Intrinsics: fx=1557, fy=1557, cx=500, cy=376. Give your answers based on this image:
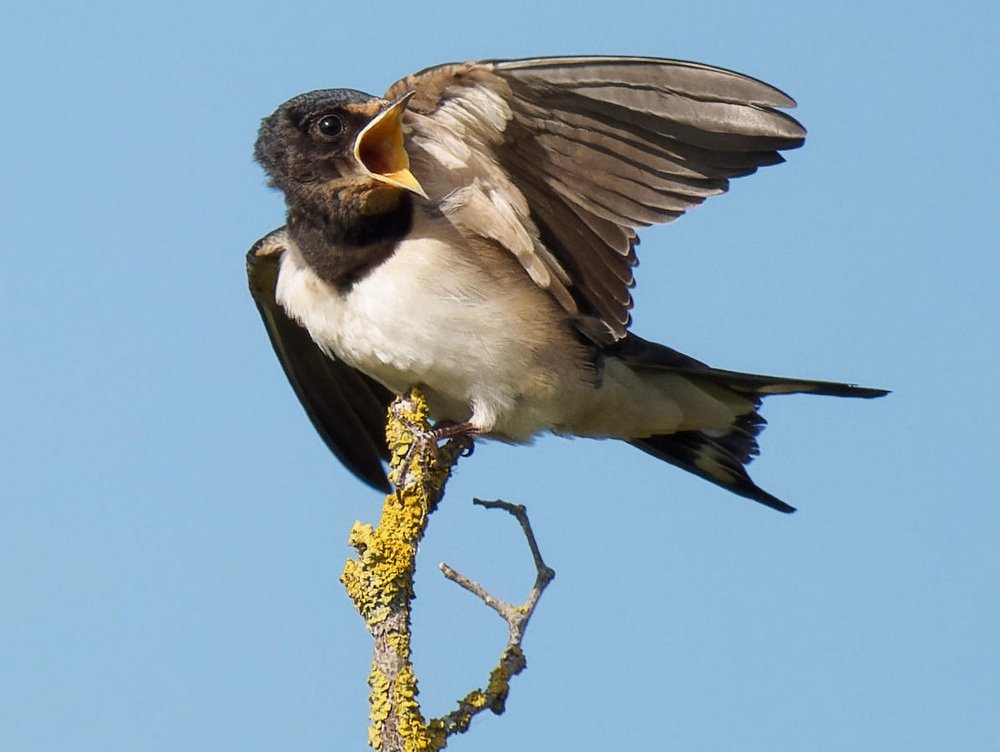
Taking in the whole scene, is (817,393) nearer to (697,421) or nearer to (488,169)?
(697,421)

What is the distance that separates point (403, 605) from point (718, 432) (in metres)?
2.52

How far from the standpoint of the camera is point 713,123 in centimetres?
461

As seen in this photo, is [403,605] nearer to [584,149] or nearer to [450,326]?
[450,326]

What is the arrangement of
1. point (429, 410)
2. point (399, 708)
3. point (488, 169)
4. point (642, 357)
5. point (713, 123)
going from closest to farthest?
point (399, 708)
point (713, 123)
point (488, 169)
point (429, 410)
point (642, 357)

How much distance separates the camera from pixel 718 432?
6.18 meters

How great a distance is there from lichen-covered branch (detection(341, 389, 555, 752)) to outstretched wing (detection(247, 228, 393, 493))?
6.32 ft

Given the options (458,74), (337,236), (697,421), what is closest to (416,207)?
(337,236)

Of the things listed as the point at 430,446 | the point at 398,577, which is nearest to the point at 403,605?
the point at 398,577

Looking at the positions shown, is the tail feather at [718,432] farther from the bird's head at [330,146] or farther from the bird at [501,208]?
the bird's head at [330,146]

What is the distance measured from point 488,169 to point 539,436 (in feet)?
3.45

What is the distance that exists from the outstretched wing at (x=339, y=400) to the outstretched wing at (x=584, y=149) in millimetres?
1441

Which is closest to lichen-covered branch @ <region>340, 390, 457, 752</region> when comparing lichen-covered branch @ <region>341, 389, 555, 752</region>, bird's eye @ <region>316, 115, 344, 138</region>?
lichen-covered branch @ <region>341, 389, 555, 752</region>

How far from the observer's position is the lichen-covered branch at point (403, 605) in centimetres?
373

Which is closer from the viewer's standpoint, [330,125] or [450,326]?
[450,326]
